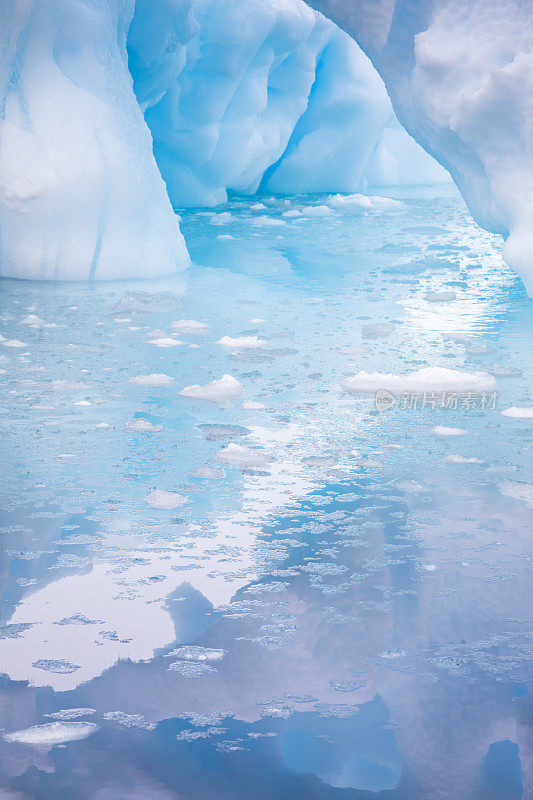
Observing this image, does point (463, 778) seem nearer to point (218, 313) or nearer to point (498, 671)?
point (498, 671)

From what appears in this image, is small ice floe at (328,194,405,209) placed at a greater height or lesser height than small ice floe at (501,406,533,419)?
lesser

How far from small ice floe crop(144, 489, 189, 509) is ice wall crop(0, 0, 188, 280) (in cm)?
306

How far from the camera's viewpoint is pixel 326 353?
12.3ft

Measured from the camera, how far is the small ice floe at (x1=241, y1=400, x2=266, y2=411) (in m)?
3.05

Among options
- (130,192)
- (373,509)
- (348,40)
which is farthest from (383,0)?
(348,40)

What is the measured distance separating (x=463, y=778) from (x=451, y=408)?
181cm

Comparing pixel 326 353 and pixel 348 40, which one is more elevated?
pixel 348 40

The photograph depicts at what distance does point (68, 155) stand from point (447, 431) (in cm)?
309

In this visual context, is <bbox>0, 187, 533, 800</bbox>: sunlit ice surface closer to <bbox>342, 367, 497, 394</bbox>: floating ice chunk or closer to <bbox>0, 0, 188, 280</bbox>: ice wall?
<bbox>342, 367, 497, 394</bbox>: floating ice chunk

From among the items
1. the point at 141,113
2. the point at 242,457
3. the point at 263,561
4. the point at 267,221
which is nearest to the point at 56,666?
the point at 263,561

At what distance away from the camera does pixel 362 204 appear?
9.05m

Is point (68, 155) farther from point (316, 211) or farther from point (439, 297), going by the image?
point (316, 211)

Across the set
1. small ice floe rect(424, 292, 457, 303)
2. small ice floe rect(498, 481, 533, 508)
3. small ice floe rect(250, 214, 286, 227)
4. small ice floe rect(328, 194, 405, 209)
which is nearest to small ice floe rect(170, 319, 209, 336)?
small ice floe rect(424, 292, 457, 303)

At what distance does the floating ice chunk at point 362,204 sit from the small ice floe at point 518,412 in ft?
19.8
